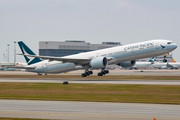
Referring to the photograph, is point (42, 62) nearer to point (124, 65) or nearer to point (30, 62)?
point (30, 62)

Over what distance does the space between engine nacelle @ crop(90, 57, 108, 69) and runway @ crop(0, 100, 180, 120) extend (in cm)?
3147

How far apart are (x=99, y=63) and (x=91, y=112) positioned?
34.7 metres

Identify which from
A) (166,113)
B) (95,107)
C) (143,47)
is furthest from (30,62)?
(166,113)

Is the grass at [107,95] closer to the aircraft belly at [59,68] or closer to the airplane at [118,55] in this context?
the airplane at [118,55]

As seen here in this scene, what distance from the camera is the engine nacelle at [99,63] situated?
53750 mm

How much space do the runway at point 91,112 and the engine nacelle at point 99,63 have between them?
1239 inches

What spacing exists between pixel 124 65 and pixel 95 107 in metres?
41.1

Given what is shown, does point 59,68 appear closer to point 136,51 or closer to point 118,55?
point 118,55

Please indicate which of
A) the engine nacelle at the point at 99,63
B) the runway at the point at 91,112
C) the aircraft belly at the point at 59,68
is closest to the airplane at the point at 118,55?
the engine nacelle at the point at 99,63

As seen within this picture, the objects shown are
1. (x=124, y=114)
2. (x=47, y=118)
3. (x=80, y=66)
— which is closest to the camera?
(x=47, y=118)

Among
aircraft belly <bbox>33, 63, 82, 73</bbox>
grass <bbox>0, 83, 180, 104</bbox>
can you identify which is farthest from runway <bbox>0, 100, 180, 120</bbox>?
aircraft belly <bbox>33, 63, 82, 73</bbox>

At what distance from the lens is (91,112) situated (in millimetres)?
19219

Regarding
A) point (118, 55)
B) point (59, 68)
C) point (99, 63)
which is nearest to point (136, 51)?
point (118, 55)

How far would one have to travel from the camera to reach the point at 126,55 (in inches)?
2117
